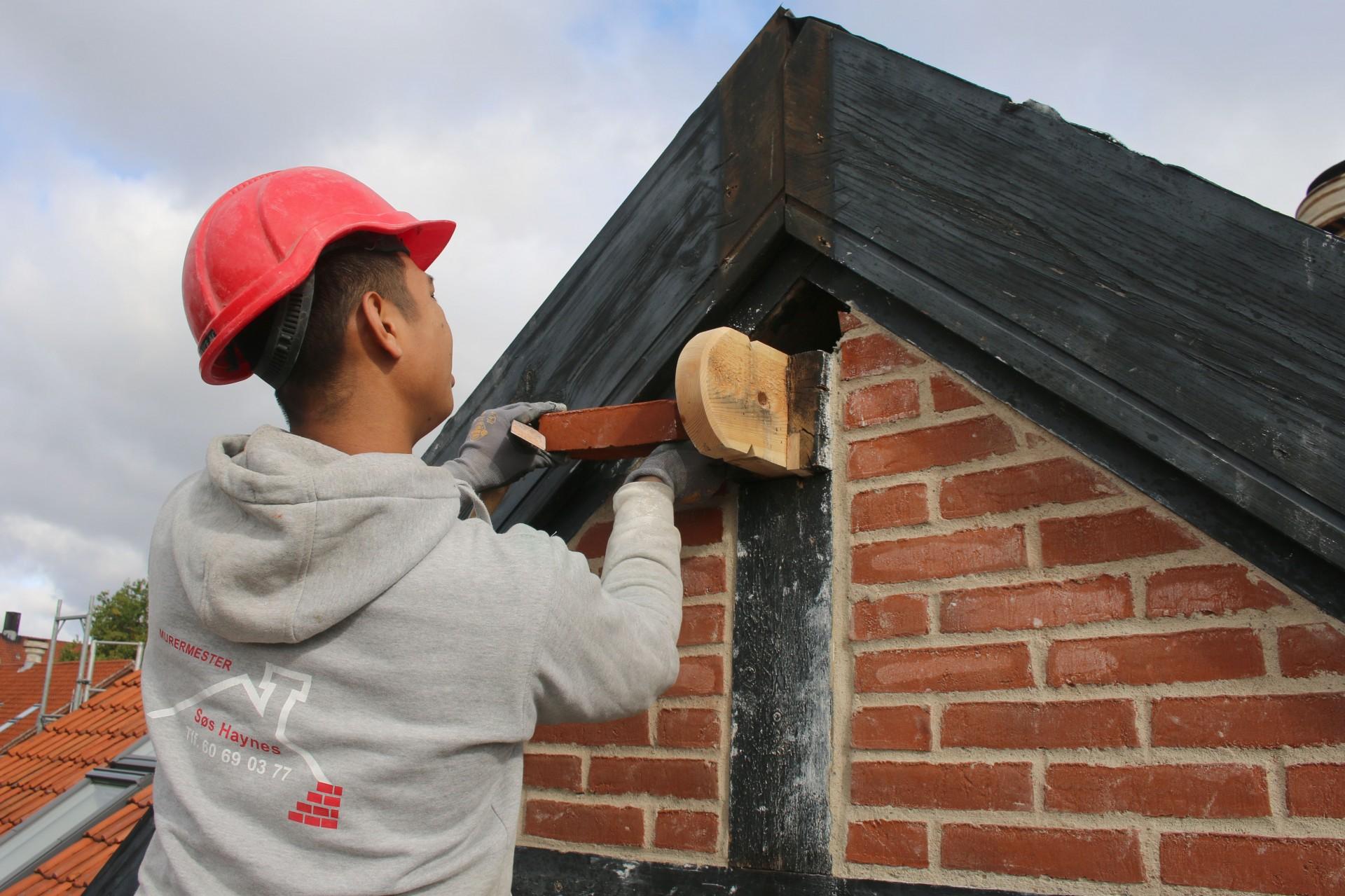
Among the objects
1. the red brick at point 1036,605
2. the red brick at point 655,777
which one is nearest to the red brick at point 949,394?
the red brick at point 1036,605

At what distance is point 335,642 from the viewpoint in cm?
137

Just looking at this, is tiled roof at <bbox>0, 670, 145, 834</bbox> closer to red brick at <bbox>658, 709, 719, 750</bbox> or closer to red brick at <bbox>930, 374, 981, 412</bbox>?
red brick at <bbox>658, 709, 719, 750</bbox>

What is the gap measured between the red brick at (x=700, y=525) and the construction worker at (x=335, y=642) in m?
0.60

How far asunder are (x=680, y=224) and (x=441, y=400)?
2.79ft

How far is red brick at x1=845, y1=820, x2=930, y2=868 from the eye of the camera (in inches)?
68.6

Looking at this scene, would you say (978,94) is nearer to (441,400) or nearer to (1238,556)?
(1238,556)

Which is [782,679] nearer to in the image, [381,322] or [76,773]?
[381,322]

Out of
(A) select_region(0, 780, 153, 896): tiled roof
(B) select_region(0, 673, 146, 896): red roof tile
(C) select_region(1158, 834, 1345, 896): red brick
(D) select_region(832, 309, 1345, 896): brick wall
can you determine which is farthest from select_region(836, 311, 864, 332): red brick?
(A) select_region(0, 780, 153, 896): tiled roof

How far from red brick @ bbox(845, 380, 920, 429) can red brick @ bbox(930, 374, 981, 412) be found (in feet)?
0.12

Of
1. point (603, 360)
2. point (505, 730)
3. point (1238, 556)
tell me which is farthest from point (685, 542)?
point (1238, 556)

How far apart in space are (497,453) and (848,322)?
831 mm

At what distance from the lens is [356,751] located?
4.40ft

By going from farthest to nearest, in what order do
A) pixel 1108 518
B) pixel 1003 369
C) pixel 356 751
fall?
pixel 1003 369 → pixel 1108 518 → pixel 356 751

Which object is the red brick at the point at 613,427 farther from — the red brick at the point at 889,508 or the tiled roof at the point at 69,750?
the tiled roof at the point at 69,750
